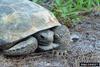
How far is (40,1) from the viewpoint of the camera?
18.8ft

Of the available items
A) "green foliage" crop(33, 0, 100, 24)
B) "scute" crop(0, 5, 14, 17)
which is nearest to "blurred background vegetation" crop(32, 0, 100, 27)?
"green foliage" crop(33, 0, 100, 24)

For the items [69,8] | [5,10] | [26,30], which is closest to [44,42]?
[26,30]

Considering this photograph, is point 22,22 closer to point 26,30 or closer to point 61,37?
point 26,30

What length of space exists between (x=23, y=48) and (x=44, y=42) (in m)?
0.27

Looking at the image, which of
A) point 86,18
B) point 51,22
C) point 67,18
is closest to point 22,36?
point 51,22

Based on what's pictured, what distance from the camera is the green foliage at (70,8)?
16.8 feet

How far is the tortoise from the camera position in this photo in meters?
3.91

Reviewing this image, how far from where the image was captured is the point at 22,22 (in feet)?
13.1

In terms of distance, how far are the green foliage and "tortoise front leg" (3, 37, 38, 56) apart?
118cm

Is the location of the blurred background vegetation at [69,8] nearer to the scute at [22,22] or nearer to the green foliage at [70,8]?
the green foliage at [70,8]

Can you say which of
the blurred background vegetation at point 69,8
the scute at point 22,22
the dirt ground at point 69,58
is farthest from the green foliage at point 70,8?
the scute at point 22,22

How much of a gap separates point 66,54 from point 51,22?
42 centimetres

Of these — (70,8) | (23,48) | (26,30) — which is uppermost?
(70,8)

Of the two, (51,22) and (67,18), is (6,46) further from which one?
(67,18)
